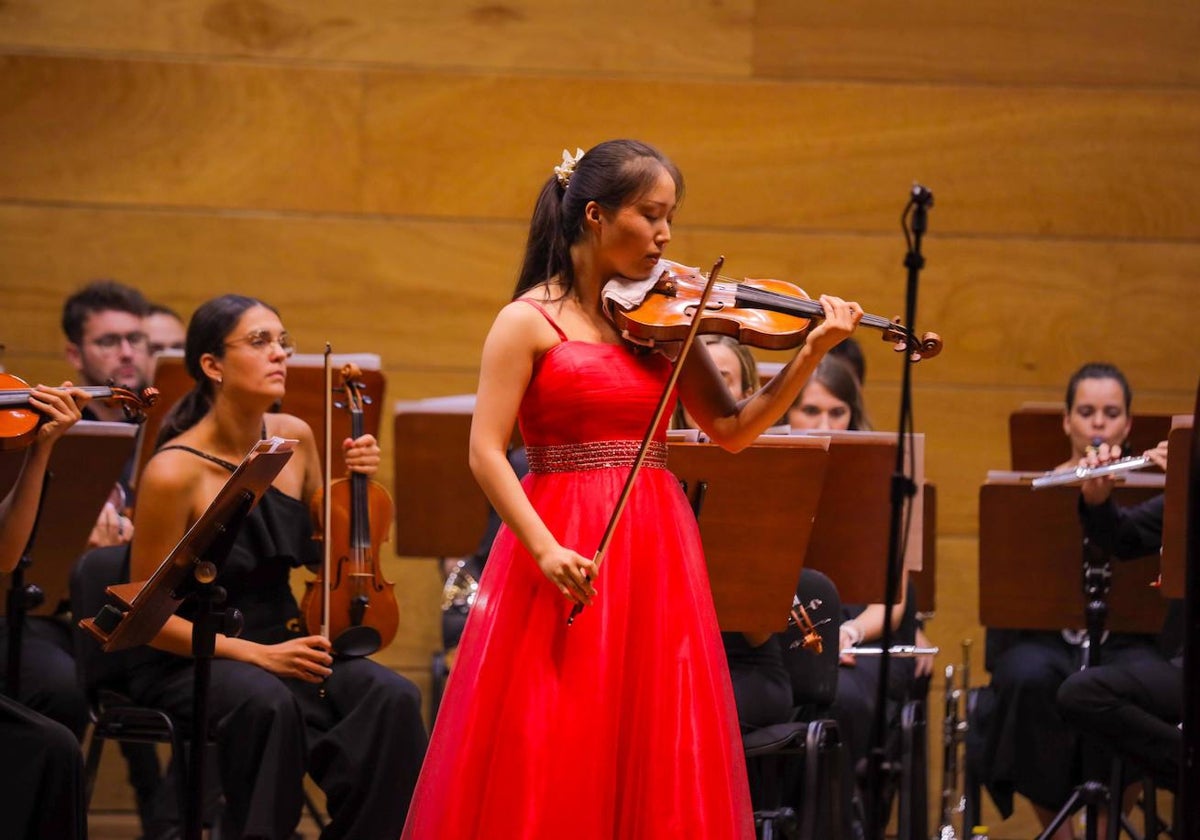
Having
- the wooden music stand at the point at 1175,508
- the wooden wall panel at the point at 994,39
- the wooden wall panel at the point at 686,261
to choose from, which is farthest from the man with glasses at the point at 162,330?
the wooden music stand at the point at 1175,508

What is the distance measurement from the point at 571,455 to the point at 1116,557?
1686 mm

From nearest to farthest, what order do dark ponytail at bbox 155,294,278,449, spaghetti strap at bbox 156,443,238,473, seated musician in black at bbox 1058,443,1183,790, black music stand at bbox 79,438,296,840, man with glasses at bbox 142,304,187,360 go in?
1. black music stand at bbox 79,438,296,840
2. spaghetti strap at bbox 156,443,238,473
3. dark ponytail at bbox 155,294,278,449
4. seated musician in black at bbox 1058,443,1183,790
5. man with glasses at bbox 142,304,187,360

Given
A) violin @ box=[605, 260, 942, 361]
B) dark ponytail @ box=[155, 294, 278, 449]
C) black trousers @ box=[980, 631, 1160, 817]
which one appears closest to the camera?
violin @ box=[605, 260, 942, 361]

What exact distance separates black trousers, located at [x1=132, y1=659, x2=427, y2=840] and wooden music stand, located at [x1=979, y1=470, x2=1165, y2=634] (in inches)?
54.9

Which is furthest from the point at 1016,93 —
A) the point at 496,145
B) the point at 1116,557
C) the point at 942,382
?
the point at 1116,557

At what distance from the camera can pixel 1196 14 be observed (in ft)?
16.4

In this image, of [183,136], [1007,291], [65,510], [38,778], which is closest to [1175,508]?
[38,778]

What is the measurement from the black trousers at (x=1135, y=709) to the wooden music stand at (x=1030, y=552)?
0.23 m

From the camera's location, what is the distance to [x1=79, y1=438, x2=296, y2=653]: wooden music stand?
2.46 meters

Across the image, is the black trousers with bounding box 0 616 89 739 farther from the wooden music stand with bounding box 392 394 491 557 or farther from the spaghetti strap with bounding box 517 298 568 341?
the spaghetti strap with bounding box 517 298 568 341

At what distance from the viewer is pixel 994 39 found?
5035 millimetres

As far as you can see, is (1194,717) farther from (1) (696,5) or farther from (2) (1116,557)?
(1) (696,5)

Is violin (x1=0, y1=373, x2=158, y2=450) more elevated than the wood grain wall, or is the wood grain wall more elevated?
the wood grain wall

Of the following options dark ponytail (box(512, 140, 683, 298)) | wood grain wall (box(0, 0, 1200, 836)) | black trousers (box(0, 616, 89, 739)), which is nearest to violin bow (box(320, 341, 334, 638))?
dark ponytail (box(512, 140, 683, 298))
